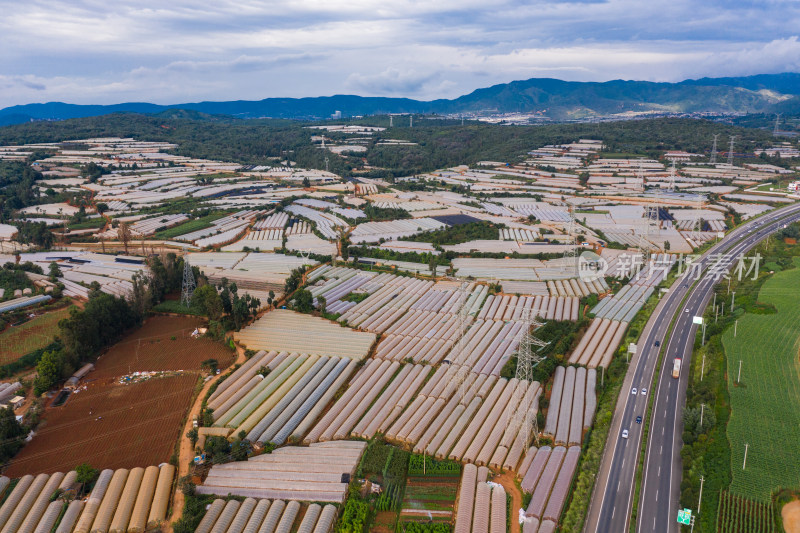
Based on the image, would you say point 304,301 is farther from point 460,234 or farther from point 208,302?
point 460,234

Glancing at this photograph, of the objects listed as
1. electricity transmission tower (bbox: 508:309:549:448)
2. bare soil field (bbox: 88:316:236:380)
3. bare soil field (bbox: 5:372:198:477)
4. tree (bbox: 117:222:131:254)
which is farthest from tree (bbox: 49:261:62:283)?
electricity transmission tower (bbox: 508:309:549:448)

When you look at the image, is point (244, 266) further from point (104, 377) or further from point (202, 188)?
point (202, 188)

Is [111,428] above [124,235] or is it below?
below

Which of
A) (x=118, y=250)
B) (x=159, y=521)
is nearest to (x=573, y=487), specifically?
(x=159, y=521)

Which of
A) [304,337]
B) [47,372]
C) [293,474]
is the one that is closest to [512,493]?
[293,474]

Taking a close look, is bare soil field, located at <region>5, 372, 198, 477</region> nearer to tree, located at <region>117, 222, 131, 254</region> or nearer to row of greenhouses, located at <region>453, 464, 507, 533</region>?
row of greenhouses, located at <region>453, 464, 507, 533</region>

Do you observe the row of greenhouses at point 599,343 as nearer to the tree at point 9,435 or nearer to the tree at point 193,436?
the tree at point 193,436
